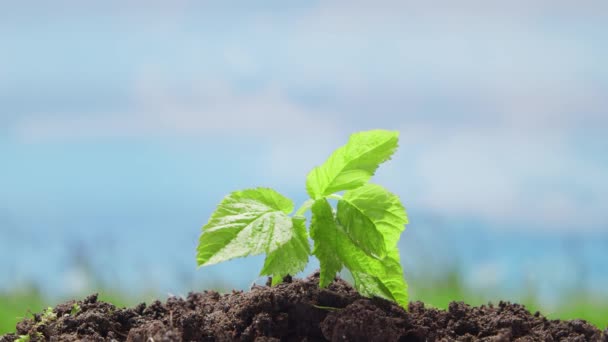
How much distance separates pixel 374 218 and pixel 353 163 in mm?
265

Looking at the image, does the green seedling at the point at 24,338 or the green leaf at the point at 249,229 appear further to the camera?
the green seedling at the point at 24,338

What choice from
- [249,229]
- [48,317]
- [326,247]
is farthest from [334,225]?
[48,317]

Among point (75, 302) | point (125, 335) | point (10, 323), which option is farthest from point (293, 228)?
point (10, 323)

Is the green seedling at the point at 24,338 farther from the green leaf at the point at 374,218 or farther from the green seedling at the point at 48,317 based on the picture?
the green leaf at the point at 374,218

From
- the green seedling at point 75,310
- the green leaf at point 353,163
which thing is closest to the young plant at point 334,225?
the green leaf at point 353,163

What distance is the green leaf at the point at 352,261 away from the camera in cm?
313

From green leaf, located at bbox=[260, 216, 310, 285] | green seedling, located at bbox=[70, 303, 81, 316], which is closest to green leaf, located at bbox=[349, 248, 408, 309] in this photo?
green leaf, located at bbox=[260, 216, 310, 285]

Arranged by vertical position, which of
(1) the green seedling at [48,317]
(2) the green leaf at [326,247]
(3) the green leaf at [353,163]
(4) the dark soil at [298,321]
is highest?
(3) the green leaf at [353,163]

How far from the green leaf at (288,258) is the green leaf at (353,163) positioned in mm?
252

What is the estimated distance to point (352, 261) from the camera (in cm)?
316

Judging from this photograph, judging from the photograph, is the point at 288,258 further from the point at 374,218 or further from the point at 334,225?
the point at 374,218

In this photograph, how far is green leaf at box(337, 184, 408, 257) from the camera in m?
3.10

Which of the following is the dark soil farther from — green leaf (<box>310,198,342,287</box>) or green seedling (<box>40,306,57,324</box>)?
green leaf (<box>310,198,342,287</box>)

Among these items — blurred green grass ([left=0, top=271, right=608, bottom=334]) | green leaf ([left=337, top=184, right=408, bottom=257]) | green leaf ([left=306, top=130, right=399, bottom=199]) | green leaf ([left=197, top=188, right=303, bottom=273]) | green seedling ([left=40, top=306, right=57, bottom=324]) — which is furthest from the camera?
blurred green grass ([left=0, top=271, right=608, bottom=334])
